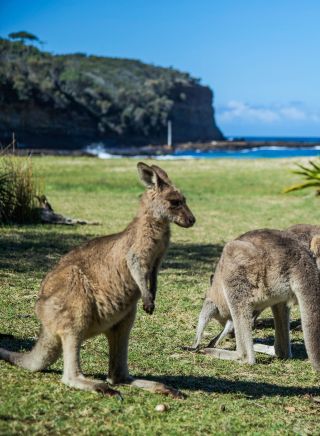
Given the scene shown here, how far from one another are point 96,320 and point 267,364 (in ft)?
6.02

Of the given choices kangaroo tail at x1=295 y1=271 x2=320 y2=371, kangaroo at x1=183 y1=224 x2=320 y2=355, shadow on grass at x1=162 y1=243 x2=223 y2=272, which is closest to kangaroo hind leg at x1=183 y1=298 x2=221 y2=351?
kangaroo at x1=183 y1=224 x2=320 y2=355

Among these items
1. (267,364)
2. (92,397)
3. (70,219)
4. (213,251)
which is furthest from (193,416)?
(70,219)

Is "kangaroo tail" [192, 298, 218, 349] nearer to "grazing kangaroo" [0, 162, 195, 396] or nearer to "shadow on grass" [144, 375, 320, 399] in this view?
"shadow on grass" [144, 375, 320, 399]

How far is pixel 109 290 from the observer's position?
4535mm

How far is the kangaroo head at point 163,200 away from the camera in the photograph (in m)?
4.73

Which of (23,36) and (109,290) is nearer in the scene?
(109,290)

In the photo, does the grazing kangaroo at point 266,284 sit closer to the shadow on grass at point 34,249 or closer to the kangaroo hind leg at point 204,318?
the kangaroo hind leg at point 204,318

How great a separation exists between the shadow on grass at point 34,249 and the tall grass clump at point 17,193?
3.41 ft

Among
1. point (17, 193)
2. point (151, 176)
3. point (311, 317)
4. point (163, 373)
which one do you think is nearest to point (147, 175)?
point (151, 176)

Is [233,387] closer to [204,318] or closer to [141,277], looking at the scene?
[204,318]

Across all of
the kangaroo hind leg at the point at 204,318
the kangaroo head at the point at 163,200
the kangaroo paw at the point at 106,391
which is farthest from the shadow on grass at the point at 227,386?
the kangaroo head at the point at 163,200

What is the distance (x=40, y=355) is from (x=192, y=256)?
633 centimetres

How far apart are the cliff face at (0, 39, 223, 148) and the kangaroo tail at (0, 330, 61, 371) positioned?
176 feet

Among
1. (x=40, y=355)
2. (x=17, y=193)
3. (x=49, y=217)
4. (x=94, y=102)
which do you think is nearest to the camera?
(x=40, y=355)
